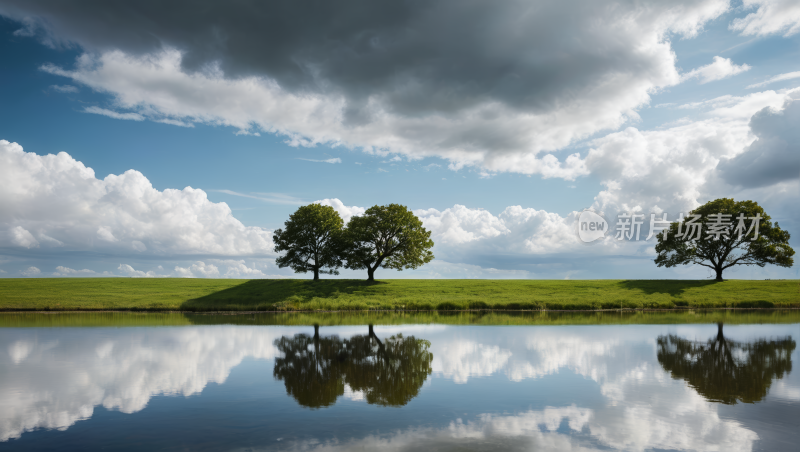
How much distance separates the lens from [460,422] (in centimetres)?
938

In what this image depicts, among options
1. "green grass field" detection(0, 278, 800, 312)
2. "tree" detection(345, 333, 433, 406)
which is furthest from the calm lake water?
"green grass field" detection(0, 278, 800, 312)

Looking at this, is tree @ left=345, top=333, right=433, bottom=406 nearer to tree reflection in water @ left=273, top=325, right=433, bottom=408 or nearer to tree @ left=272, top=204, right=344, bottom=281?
tree reflection in water @ left=273, top=325, right=433, bottom=408

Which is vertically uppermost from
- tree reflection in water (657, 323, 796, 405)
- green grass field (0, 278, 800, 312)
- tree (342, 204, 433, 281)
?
tree (342, 204, 433, 281)

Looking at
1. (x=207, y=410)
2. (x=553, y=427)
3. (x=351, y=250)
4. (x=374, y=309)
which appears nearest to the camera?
(x=553, y=427)

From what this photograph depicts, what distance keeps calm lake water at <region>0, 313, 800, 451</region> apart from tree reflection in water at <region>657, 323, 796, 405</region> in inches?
3.6

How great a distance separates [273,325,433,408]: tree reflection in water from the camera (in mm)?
11703

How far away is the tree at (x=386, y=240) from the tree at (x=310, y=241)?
86.9 inches

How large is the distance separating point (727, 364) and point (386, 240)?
1970 inches

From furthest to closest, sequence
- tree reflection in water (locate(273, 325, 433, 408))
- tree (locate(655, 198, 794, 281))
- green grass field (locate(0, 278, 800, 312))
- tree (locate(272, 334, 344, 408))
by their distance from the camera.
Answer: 1. tree (locate(655, 198, 794, 281))
2. green grass field (locate(0, 278, 800, 312))
3. tree reflection in water (locate(273, 325, 433, 408))
4. tree (locate(272, 334, 344, 408))

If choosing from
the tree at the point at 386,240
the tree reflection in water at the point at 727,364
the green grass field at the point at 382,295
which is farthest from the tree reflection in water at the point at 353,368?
the tree at the point at 386,240

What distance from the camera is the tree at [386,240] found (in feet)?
205

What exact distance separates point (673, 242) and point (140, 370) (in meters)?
72.9

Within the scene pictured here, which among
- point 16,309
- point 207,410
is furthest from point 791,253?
point 16,309

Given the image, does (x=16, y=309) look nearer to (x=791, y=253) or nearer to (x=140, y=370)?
(x=140, y=370)
